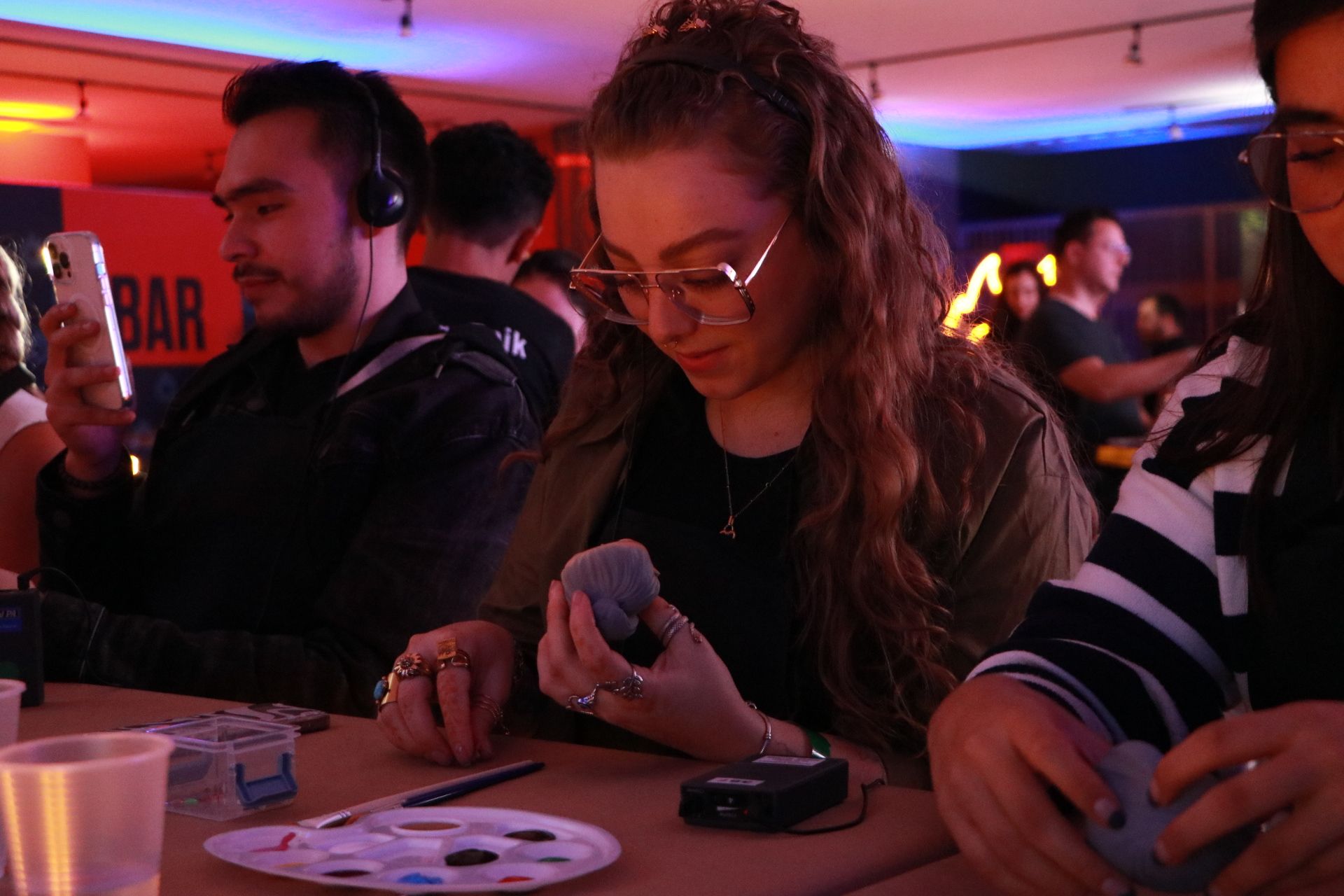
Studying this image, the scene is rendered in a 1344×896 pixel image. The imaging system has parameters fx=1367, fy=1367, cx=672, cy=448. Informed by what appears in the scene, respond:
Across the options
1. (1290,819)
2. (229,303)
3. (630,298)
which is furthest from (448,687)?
(229,303)

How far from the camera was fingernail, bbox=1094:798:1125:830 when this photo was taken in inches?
34.1

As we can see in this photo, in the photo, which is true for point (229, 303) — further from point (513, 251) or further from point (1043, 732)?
point (1043, 732)

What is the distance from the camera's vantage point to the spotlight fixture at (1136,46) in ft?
25.8

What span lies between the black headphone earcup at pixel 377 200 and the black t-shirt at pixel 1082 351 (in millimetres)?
3812

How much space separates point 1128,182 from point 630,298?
438 inches

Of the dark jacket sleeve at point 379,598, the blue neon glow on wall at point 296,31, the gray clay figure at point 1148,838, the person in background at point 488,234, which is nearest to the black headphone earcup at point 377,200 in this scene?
the dark jacket sleeve at point 379,598

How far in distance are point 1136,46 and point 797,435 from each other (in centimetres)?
700

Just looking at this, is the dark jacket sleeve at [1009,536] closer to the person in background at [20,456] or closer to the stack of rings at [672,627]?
the stack of rings at [672,627]

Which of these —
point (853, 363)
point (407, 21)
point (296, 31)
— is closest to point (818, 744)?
point (853, 363)

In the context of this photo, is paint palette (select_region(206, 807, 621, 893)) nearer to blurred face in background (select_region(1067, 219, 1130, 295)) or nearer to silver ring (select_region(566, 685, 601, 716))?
silver ring (select_region(566, 685, 601, 716))

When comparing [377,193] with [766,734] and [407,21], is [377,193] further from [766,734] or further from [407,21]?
[407,21]

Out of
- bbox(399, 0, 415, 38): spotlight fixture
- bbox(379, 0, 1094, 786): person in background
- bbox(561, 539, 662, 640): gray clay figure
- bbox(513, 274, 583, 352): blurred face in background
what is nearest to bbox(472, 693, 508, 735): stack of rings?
bbox(379, 0, 1094, 786): person in background

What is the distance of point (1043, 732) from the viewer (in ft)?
3.04

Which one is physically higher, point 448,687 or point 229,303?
point 229,303
